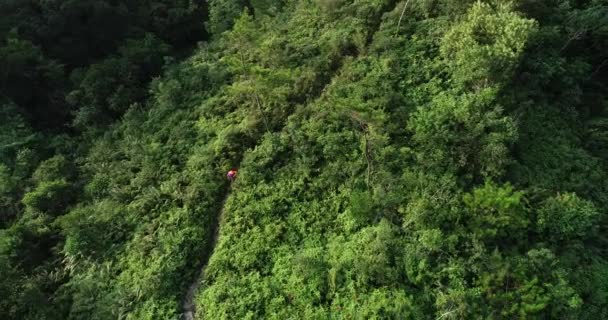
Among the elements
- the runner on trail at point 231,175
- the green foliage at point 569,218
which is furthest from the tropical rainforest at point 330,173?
the runner on trail at point 231,175

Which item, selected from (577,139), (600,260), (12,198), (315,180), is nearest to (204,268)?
(315,180)

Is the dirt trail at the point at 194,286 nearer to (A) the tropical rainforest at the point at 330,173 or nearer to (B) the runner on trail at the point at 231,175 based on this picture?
(A) the tropical rainforest at the point at 330,173

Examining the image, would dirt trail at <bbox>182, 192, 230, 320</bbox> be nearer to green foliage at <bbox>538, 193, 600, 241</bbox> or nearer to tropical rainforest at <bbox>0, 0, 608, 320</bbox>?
tropical rainforest at <bbox>0, 0, 608, 320</bbox>

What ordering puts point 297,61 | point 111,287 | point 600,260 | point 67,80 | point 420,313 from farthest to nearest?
point 67,80
point 297,61
point 111,287
point 600,260
point 420,313

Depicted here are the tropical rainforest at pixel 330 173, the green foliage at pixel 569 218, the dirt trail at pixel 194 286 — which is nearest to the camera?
the green foliage at pixel 569 218

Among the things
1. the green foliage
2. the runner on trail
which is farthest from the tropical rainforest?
the runner on trail

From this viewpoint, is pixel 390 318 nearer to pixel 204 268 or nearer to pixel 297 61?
pixel 204 268

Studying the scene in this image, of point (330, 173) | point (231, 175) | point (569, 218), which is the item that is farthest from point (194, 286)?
point (569, 218)

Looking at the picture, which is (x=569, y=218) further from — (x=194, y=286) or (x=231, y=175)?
(x=194, y=286)

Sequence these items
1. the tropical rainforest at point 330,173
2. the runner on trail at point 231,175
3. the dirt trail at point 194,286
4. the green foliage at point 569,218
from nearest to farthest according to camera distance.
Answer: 1. the green foliage at point 569,218
2. the tropical rainforest at point 330,173
3. the dirt trail at point 194,286
4. the runner on trail at point 231,175
